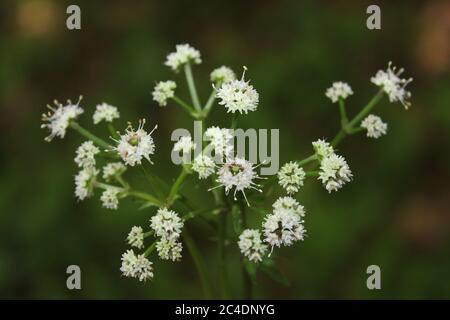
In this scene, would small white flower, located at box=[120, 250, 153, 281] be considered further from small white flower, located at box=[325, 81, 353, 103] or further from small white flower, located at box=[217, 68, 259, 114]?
small white flower, located at box=[325, 81, 353, 103]

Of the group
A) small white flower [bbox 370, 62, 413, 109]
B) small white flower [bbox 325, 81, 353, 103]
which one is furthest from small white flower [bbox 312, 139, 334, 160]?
small white flower [bbox 370, 62, 413, 109]

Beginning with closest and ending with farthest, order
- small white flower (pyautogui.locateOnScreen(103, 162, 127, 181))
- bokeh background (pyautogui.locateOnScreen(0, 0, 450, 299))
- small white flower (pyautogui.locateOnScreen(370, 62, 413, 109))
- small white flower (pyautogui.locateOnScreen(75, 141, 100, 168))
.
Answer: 1. small white flower (pyautogui.locateOnScreen(75, 141, 100, 168))
2. small white flower (pyautogui.locateOnScreen(103, 162, 127, 181))
3. small white flower (pyautogui.locateOnScreen(370, 62, 413, 109))
4. bokeh background (pyautogui.locateOnScreen(0, 0, 450, 299))

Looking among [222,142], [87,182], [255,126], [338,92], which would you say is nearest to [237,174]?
[222,142]

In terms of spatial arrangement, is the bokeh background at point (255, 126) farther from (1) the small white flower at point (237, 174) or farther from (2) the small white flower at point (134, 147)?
(2) the small white flower at point (134, 147)

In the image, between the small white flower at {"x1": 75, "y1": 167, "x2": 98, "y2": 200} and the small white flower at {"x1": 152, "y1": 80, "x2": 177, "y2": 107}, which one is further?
the small white flower at {"x1": 152, "y1": 80, "x2": 177, "y2": 107}

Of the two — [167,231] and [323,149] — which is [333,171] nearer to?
[323,149]

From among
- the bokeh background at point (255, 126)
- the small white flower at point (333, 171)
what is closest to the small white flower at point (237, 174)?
the small white flower at point (333, 171)
